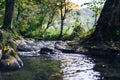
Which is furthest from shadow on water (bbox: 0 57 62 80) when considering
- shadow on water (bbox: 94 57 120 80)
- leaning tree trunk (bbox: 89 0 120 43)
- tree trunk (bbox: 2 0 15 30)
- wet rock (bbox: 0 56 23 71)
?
tree trunk (bbox: 2 0 15 30)

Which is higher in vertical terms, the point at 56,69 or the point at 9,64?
the point at 9,64

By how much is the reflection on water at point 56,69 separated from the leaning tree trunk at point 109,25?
14.7ft

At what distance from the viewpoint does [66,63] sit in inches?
827

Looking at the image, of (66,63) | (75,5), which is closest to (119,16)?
(66,63)

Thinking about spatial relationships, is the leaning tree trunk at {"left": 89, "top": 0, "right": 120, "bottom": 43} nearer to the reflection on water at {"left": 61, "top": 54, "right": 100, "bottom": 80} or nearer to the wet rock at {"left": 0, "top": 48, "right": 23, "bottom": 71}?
the reflection on water at {"left": 61, "top": 54, "right": 100, "bottom": 80}

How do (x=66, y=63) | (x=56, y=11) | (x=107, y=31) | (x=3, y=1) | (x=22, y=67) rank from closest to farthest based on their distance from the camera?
(x=22, y=67) < (x=66, y=63) < (x=107, y=31) < (x=3, y=1) < (x=56, y=11)

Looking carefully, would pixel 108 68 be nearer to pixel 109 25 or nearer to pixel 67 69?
pixel 67 69

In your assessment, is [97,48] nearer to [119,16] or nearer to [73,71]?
Result: [119,16]

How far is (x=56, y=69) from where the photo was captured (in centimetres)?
1864

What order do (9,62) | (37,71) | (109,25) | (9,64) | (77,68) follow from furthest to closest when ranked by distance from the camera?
(109,25), (77,68), (9,62), (9,64), (37,71)

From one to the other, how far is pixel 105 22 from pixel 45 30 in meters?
37.8

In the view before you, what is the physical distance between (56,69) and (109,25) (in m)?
11.3

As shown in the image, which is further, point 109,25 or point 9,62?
point 109,25

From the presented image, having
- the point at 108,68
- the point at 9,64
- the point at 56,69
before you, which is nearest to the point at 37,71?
the point at 56,69
